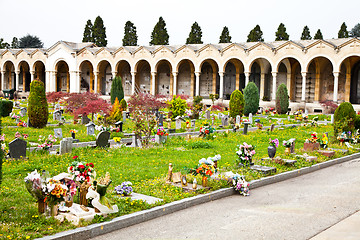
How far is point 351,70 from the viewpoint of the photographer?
38469 mm

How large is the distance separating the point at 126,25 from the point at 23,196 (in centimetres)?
4972

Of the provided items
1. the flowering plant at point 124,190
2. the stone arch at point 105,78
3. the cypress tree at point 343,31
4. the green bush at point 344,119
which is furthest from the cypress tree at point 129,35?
the flowering plant at point 124,190

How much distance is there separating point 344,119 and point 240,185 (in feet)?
35.2

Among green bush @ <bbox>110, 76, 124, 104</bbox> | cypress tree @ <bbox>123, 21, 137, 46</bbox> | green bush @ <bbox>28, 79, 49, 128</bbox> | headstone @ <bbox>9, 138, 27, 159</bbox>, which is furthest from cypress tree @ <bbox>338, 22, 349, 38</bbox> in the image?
headstone @ <bbox>9, 138, 27, 159</bbox>

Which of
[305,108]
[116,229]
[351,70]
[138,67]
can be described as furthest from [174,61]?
[116,229]

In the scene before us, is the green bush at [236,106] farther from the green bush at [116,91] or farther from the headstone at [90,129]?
the headstone at [90,129]

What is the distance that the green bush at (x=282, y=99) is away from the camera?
109 ft

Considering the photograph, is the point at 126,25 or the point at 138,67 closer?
the point at 138,67

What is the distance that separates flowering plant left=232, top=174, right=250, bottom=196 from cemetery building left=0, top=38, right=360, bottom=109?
28.7 meters

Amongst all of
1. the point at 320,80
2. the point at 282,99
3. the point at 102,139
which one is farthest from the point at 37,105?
the point at 320,80

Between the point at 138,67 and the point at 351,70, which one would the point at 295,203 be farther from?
the point at 138,67

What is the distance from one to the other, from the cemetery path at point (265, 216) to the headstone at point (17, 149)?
615 cm

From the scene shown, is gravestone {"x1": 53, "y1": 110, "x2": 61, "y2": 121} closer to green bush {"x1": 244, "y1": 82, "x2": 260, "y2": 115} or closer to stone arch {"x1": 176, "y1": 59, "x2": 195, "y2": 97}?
green bush {"x1": 244, "y1": 82, "x2": 260, "y2": 115}

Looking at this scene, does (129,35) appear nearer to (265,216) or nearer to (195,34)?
(195,34)
